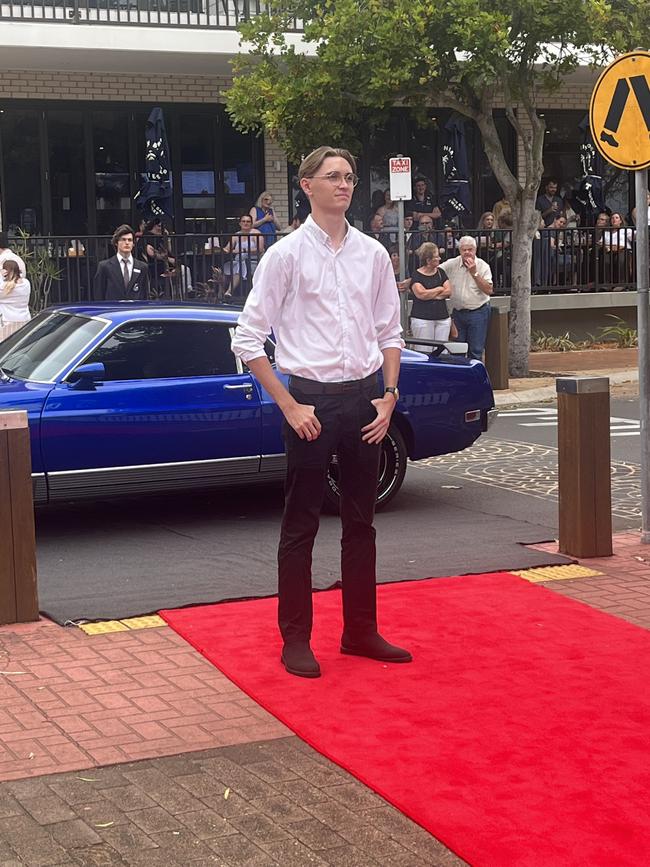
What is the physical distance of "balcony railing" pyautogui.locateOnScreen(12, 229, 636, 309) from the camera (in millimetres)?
19766

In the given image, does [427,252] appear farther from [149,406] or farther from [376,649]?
[376,649]

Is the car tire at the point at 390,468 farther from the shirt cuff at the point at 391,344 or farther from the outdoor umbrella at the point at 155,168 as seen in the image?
the outdoor umbrella at the point at 155,168

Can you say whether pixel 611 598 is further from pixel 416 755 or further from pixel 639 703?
pixel 416 755

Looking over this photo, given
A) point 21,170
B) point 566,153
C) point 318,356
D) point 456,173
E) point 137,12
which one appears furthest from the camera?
point 566,153

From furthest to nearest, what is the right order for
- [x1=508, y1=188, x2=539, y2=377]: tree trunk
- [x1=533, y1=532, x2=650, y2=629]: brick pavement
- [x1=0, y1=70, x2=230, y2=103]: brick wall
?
[x1=0, y1=70, x2=230, y2=103]: brick wall < [x1=508, y1=188, x2=539, y2=377]: tree trunk < [x1=533, y1=532, x2=650, y2=629]: brick pavement

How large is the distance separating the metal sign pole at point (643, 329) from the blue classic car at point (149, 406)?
176cm

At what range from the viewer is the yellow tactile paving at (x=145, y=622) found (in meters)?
6.73

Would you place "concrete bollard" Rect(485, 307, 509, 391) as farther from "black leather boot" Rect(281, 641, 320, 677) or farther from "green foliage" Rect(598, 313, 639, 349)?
"black leather boot" Rect(281, 641, 320, 677)

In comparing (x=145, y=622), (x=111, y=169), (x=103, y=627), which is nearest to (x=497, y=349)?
(x=111, y=169)

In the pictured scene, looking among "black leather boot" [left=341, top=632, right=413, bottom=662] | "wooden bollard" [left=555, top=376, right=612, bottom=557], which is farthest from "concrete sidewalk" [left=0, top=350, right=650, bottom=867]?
"wooden bollard" [left=555, top=376, right=612, bottom=557]

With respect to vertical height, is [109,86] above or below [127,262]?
above

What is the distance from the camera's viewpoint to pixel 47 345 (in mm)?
9289

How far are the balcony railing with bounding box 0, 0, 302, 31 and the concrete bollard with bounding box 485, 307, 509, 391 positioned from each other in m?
5.80

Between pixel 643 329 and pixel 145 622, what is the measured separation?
3.36 m
